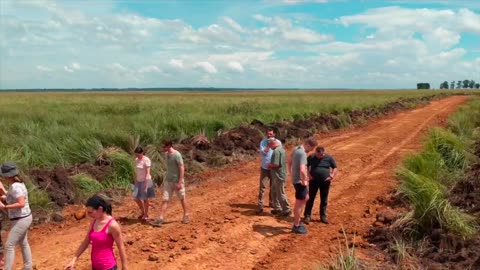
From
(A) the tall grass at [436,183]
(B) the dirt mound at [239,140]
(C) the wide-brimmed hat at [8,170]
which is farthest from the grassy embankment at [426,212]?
(B) the dirt mound at [239,140]

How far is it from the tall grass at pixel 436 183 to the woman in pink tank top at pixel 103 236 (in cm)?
421

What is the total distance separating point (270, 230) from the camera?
7684mm

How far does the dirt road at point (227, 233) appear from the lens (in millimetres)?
6430

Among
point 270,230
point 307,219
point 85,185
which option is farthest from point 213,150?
point 270,230

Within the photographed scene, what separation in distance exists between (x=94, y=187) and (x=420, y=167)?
258 inches

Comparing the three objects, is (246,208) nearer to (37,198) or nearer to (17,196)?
(37,198)

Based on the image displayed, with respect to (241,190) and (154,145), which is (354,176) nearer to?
(241,190)

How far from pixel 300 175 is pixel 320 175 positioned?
51 centimetres

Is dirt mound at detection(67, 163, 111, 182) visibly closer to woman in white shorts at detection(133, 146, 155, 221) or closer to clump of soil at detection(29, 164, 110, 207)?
clump of soil at detection(29, 164, 110, 207)

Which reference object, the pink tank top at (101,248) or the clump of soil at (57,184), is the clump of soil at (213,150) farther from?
the pink tank top at (101,248)

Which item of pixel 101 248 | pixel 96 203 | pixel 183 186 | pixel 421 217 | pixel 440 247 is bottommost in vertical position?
pixel 440 247

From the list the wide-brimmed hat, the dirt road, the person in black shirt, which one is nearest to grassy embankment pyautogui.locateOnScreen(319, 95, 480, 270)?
the dirt road

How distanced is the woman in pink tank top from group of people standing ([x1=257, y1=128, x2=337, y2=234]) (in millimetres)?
3516

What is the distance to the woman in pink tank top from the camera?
14.9 feet
